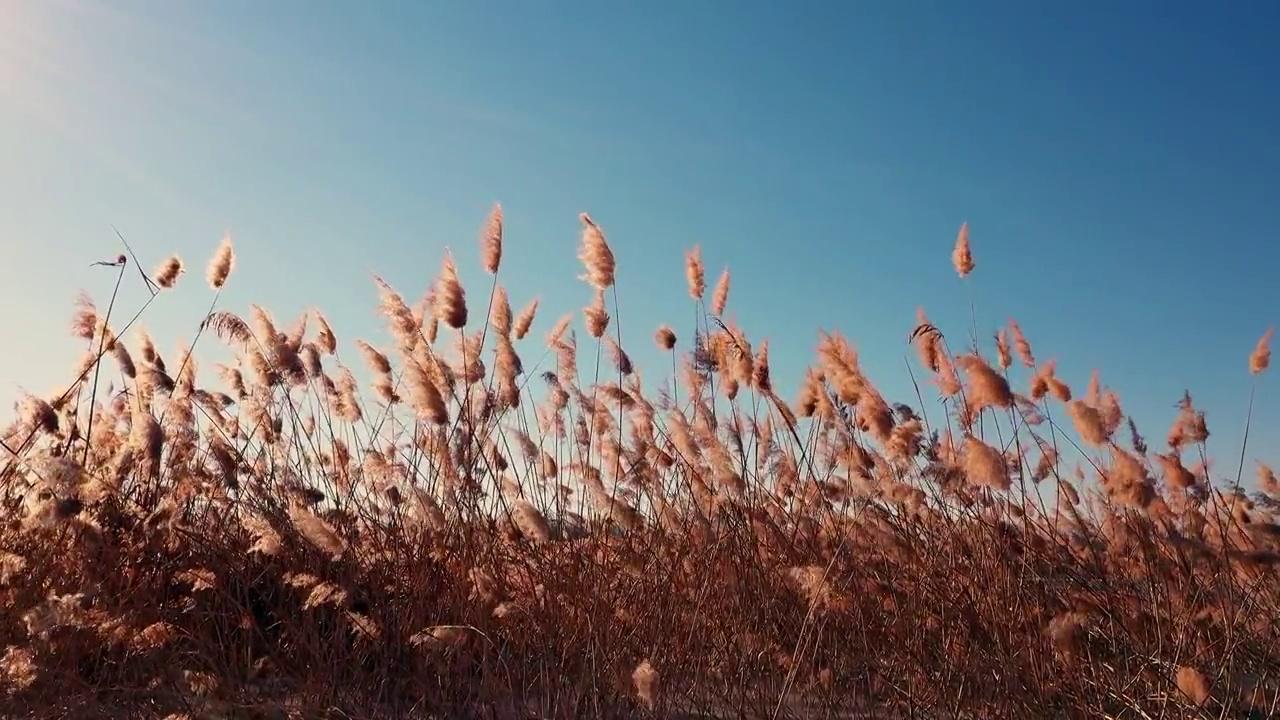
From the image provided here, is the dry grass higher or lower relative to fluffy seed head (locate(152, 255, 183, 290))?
lower

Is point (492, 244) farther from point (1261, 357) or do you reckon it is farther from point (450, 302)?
point (1261, 357)

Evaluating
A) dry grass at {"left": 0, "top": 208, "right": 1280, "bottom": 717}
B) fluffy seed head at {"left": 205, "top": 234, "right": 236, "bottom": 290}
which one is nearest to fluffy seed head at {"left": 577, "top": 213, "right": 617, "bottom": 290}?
dry grass at {"left": 0, "top": 208, "right": 1280, "bottom": 717}

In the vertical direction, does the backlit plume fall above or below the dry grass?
above

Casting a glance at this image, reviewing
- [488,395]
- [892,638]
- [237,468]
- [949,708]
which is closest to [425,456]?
[488,395]

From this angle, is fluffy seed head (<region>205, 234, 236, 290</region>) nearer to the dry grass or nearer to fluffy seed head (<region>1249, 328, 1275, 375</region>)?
the dry grass

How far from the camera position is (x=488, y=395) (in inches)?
172

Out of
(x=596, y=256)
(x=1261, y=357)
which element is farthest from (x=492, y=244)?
(x=1261, y=357)

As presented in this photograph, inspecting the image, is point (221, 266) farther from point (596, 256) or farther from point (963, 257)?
point (963, 257)

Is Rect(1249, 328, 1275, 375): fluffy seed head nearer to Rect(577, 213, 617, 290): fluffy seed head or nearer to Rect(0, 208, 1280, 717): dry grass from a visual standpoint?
Rect(0, 208, 1280, 717): dry grass

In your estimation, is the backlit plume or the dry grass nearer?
the dry grass

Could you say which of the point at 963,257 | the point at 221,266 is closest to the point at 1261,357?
the point at 963,257

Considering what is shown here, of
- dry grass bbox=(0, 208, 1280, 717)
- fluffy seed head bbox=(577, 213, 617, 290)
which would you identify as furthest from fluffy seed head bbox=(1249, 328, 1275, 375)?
fluffy seed head bbox=(577, 213, 617, 290)

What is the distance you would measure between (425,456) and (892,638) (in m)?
1.94

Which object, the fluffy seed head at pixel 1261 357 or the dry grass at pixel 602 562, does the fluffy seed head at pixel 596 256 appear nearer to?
the dry grass at pixel 602 562
